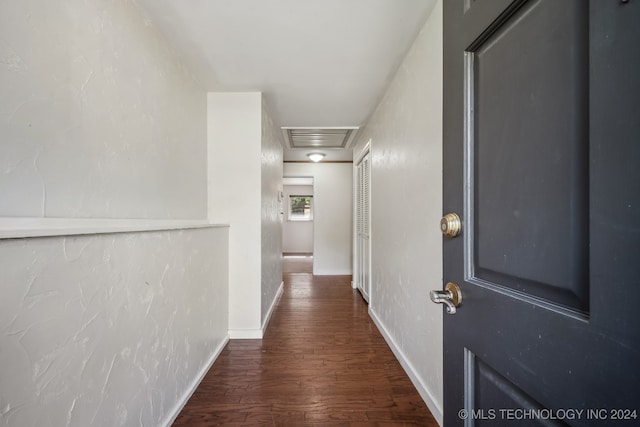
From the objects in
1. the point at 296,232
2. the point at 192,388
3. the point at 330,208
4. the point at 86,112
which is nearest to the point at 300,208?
the point at 296,232

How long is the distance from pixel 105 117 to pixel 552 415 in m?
1.73

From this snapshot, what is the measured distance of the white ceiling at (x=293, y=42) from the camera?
146cm

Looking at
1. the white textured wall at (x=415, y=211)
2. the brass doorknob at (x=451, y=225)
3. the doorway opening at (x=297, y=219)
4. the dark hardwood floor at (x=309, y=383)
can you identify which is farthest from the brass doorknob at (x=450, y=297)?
the doorway opening at (x=297, y=219)

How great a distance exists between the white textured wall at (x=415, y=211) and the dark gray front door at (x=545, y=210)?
792mm

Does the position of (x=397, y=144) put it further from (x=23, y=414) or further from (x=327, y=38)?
(x=23, y=414)

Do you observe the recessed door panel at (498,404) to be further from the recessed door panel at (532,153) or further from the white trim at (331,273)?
the white trim at (331,273)

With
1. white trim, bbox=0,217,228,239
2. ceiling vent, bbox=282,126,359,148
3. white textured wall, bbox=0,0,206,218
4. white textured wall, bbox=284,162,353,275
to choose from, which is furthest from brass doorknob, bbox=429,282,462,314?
white textured wall, bbox=284,162,353,275

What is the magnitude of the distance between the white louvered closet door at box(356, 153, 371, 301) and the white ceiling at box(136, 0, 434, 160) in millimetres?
1212

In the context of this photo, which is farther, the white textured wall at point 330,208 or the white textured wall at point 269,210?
the white textured wall at point 330,208

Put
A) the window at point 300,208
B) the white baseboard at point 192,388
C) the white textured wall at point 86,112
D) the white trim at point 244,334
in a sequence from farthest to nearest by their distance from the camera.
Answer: the window at point 300,208 < the white trim at point 244,334 < the white baseboard at point 192,388 < the white textured wall at point 86,112

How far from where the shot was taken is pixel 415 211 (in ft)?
5.70

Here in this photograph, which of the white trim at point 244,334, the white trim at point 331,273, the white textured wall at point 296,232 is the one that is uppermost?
the white textured wall at point 296,232

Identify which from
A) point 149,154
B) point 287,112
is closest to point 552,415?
point 149,154

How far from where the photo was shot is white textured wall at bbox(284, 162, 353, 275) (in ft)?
17.0
